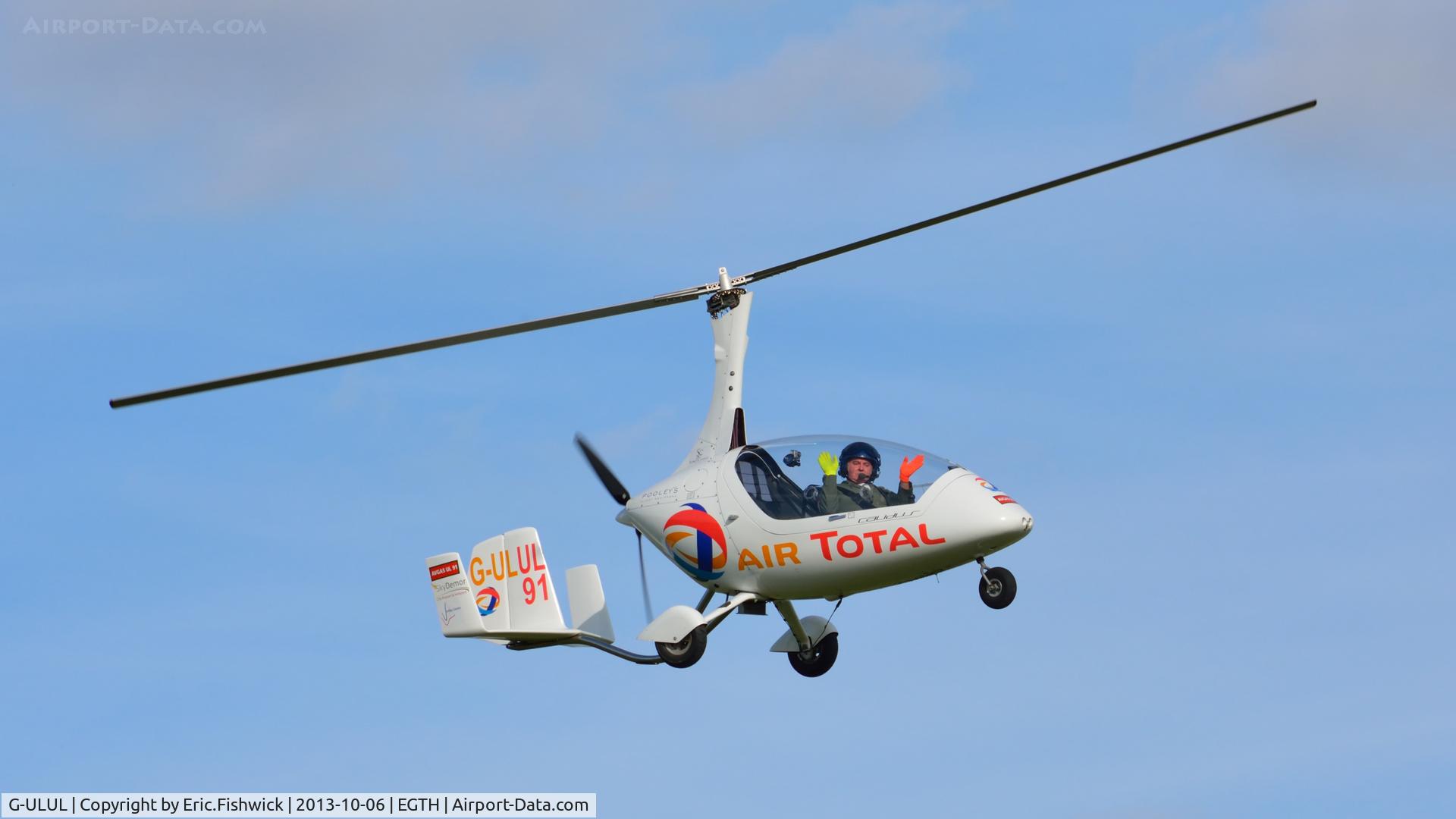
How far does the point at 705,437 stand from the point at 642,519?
1529mm

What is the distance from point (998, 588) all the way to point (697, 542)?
14.1 ft

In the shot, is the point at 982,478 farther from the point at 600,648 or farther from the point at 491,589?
the point at 491,589

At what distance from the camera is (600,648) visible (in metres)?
24.9

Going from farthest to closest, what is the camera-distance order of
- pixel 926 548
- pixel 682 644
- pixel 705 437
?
1. pixel 705 437
2. pixel 682 644
3. pixel 926 548

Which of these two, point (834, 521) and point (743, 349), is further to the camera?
point (743, 349)

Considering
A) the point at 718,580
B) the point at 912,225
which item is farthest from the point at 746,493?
the point at 912,225

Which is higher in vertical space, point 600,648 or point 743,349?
point 743,349

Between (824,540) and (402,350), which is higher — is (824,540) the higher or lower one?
the lower one

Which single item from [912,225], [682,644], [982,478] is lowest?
[682,644]

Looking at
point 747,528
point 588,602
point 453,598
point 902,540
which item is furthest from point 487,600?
point 902,540

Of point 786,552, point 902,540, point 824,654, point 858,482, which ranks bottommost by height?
point 824,654

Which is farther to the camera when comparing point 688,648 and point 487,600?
point 487,600

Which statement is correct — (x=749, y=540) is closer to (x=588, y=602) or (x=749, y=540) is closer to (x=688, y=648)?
(x=688, y=648)

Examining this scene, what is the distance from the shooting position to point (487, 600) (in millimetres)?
25812
